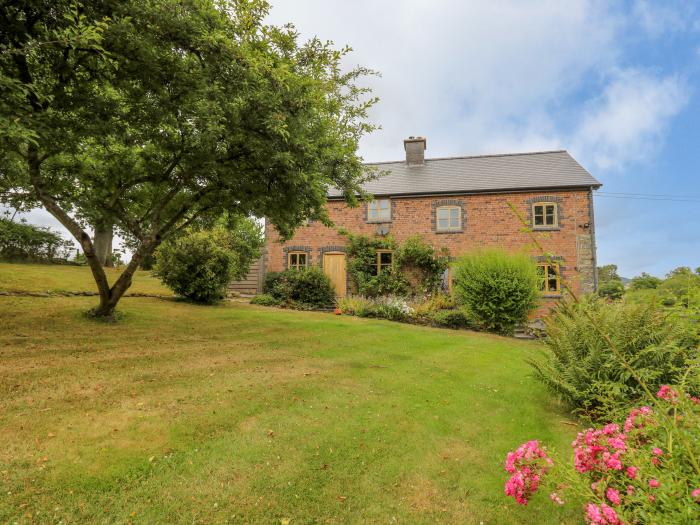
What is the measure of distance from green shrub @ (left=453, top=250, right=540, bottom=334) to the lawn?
4.54m

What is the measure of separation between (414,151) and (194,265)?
14.0 m

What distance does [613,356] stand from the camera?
456 centimetres

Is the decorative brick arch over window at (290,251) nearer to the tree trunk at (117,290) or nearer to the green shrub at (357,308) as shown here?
the green shrub at (357,308)

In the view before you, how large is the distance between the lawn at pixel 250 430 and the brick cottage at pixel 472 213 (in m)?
11.1

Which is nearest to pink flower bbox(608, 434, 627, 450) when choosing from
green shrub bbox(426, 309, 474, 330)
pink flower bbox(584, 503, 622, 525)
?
pink flower bbox(584, 503, 622, 525)

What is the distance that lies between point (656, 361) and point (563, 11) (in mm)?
5194

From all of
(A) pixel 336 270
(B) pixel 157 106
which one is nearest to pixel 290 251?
(A) pixel 336 270

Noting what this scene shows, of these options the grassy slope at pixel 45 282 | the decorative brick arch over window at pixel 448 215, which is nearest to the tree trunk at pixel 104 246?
the grassy slope at pixel 45 282

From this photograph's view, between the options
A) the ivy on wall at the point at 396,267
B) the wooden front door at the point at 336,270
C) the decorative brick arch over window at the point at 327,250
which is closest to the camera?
the ivy on wall at the point at 396,267

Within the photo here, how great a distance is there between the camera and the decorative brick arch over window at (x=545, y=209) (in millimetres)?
17609

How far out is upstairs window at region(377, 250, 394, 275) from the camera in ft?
62.4

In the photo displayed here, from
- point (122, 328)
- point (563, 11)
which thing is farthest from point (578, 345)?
point (122, 328)

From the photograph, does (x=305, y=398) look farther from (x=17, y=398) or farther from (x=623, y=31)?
(x=623, y=31)

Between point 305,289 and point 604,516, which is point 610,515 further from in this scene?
point 305,289
